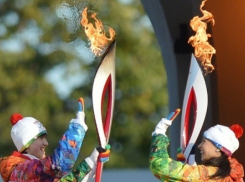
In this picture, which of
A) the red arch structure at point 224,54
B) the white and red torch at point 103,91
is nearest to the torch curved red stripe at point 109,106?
the white and red torch at point 103,91

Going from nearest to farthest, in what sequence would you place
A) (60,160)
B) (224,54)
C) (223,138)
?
(60,160), (223,138), (224,54)

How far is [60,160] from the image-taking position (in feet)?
12.2

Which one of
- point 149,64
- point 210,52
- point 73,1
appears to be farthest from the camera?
point 149,64

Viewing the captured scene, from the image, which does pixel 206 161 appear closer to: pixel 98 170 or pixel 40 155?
pixel 98 170

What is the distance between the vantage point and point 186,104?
430cm

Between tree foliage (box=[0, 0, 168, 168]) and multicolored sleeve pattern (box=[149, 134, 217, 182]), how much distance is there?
7111mm

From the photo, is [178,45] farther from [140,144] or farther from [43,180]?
[140,144]

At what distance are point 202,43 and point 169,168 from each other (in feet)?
3.28

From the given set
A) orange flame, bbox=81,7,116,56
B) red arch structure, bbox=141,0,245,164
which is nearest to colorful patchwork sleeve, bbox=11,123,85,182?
orange flame, bbox=81,7,116,56

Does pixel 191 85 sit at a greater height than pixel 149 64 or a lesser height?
greater

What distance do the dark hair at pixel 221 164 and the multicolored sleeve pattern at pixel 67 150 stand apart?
630mm

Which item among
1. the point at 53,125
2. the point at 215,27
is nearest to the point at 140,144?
the point at 53,125

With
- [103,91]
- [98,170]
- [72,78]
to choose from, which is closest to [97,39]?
[103,91]

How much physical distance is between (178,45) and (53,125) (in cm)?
693
